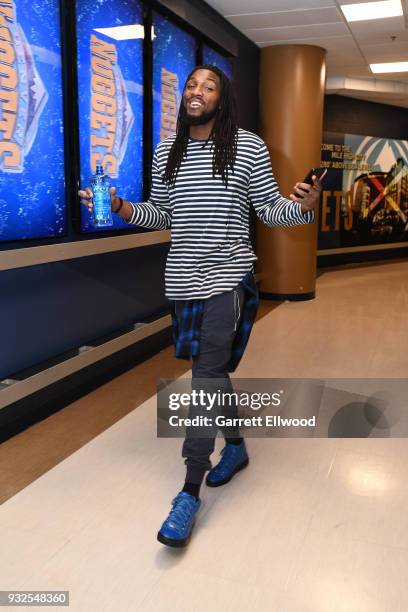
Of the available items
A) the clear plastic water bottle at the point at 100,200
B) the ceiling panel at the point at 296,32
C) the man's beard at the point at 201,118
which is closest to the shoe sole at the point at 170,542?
the clear plastic water bottle at the point at 100,200

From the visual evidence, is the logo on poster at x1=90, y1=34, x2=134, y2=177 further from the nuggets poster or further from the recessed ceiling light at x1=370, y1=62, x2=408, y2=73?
the nuggets poster

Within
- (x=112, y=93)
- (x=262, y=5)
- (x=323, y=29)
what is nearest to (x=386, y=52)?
(x=323, y=29)

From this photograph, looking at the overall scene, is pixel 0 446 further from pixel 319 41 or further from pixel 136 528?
pixel 319 41

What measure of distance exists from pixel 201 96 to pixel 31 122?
42.7 inches

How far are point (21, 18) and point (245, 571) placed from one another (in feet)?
8.12

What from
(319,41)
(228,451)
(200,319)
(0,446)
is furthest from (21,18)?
(319,41)

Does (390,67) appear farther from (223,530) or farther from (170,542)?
(170,542)

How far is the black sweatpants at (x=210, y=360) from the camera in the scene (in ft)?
6.61

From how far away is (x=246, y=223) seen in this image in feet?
7.07

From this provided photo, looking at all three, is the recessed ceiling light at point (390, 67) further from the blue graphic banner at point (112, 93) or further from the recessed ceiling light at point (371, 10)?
the blue graphic banner at point (112, 93)

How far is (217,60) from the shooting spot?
4.91 m

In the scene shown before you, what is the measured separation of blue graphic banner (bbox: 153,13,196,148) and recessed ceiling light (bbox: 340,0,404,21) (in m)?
1.50

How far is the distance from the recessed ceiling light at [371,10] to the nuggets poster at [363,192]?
3381 mm

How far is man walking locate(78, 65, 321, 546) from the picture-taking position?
2.04 metres
